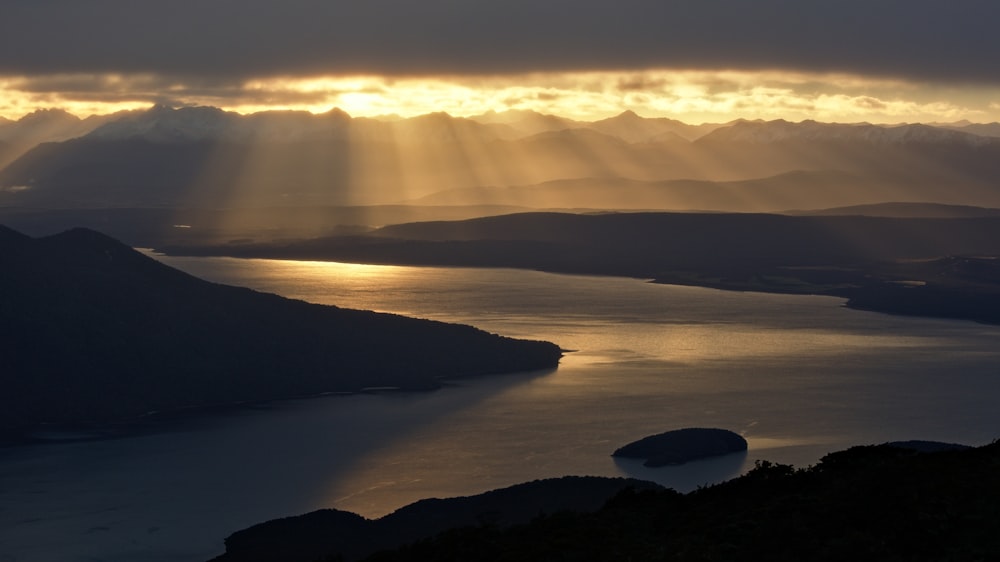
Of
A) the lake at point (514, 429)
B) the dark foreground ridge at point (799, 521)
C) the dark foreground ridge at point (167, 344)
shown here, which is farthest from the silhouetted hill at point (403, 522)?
the dark foreground ridge at point (167, 344)

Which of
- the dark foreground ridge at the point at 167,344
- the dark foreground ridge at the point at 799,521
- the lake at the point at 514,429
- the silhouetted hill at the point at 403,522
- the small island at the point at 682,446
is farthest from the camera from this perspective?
the dark foreground ridge at the point at 167,344

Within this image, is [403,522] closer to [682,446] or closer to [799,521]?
[682,446]

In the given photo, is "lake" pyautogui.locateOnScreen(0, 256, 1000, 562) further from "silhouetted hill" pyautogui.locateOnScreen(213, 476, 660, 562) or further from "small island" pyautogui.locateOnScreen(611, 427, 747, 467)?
"silhouetted hill" pyautogui.locateOnScreen(213, 476, 660, 562)

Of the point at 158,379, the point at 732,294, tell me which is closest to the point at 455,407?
the point at 158,379

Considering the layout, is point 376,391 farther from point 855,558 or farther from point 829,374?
point 855,558

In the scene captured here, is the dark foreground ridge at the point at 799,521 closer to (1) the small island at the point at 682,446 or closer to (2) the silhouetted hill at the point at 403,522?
(2) the silhouetted hill at the point at 403,522

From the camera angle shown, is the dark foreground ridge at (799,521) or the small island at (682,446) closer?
the dark foreground ridge at (799,521)
